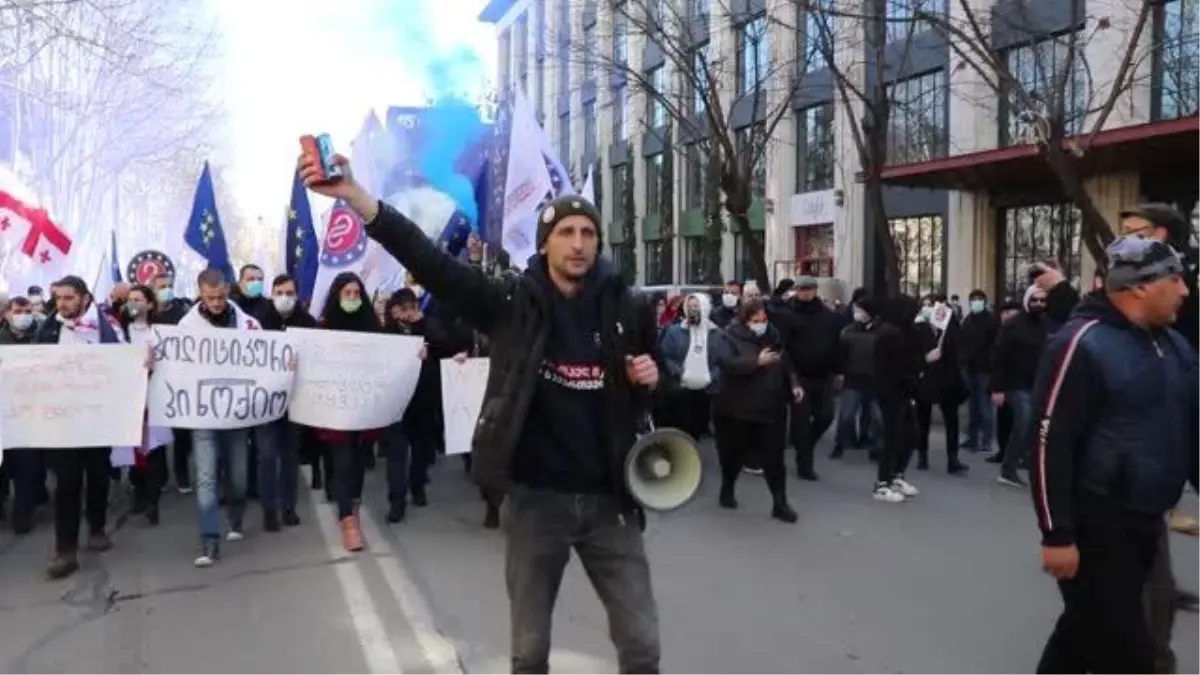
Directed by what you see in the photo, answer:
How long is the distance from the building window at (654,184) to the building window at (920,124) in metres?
17.4

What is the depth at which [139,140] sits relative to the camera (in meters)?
36.5

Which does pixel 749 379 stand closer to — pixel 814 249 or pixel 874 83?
pixel 874 83

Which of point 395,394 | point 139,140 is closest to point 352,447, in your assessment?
point 395,394

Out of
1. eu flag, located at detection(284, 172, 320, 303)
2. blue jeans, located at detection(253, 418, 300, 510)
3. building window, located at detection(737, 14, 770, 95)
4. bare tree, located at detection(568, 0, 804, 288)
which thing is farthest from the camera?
building window, located at detection(737, 14, 770, 95)

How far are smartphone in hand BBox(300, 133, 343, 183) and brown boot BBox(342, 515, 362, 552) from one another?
4593 millimetres

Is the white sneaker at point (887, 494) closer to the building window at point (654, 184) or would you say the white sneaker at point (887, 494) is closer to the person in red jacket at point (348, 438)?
the person in red jacket at point (348, 438)

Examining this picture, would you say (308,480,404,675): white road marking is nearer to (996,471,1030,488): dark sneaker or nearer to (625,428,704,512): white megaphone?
(625,428,704,512): white megaphone

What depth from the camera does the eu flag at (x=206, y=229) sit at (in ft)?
36.9

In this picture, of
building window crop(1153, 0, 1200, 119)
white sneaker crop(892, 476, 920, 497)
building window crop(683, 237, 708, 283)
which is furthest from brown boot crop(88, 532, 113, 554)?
building window crop(683, 237, 708, 283)

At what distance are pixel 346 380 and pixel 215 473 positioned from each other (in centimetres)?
108

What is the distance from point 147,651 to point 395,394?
292cm

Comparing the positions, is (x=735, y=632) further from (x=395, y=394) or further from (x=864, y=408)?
(x=864, y=408)

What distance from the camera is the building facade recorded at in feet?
61.7

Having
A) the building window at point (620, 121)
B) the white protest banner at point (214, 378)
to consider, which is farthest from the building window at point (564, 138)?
the white protest banner at point (214, 378)
